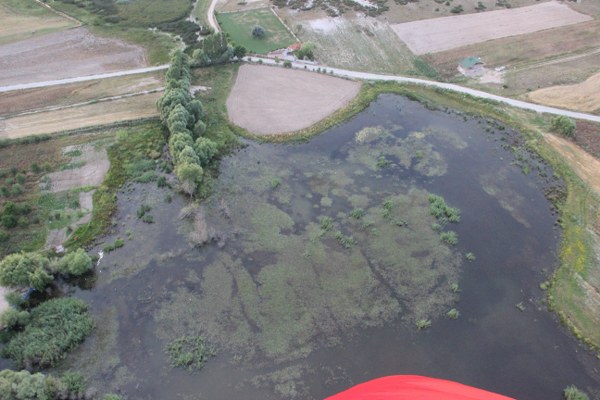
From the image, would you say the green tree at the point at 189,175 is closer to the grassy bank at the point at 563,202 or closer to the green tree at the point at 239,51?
the grassy bank at the point at 563,202

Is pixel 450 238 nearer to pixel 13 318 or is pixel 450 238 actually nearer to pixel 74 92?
pixel 13 318

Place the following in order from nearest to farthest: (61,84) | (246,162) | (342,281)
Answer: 1. (342,281)
2. (246,162)
3. (61,84)

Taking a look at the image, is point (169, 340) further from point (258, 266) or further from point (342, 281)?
point (342, 281)

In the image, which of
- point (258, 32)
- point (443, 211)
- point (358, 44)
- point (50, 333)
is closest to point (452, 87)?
point (358, 44)

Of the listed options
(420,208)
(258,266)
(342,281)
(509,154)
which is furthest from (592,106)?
(258,266)

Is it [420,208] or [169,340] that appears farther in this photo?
[420,208]

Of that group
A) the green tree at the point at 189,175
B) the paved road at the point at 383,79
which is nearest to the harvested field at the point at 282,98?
the paved road at the point at 383,79

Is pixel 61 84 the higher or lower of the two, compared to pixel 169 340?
higher
